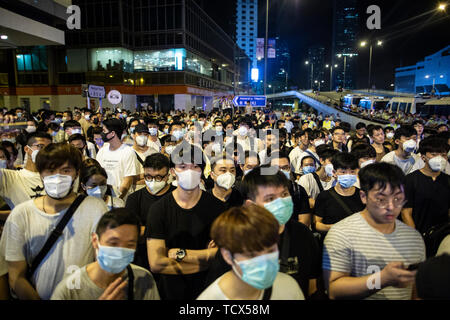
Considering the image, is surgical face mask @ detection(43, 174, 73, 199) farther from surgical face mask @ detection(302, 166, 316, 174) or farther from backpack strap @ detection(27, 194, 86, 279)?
surgical face mask @ detection(302, 166, 316, 174)

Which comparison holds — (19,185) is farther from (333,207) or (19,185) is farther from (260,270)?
(333,207)

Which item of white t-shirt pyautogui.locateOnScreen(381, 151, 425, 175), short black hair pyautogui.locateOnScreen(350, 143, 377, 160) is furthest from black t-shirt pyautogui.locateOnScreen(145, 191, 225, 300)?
white t-shirt pyautogui.locateOnScreen(381, 151, 425, 175)

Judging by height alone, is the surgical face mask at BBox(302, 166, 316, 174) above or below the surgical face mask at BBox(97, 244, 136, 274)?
above

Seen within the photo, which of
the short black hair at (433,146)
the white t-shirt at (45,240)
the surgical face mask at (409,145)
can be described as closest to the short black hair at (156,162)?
the white t-shirt at (45,240)

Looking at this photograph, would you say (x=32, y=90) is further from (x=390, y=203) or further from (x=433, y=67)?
(x=433, y=67)

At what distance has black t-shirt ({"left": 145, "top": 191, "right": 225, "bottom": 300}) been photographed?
305 centimetres

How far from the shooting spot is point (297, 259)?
2.56 meters

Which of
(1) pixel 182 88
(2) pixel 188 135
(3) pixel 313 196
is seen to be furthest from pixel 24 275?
(1) pixel 182 88

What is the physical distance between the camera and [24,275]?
8.30 ft

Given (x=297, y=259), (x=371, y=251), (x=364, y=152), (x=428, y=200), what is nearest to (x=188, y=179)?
(x=297, y=259)

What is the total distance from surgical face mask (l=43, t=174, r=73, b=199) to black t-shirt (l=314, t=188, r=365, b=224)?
2.85m

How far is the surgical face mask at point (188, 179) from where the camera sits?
3.19 m

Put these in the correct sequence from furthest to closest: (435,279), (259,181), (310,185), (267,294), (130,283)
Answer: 1. (310,185)
2. (259,181)
3. (130,283)
4. (267,294)
5. (435,279)

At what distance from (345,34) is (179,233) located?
726ft
